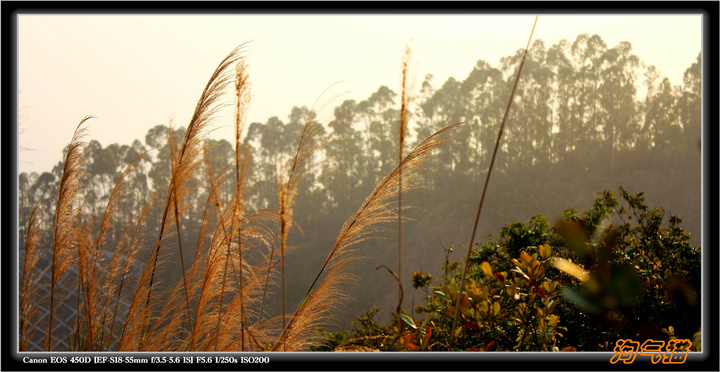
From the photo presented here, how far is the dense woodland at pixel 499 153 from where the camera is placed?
2481 centimetres

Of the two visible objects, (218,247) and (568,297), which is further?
(218,247)

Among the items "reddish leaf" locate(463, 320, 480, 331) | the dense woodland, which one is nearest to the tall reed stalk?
"reddish leaf" locate(463, 320, 480, 331)

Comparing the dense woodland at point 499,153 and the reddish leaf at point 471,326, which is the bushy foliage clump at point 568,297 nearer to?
the reddish leaf at point 471,326

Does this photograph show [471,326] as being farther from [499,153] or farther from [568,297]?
[499,153]

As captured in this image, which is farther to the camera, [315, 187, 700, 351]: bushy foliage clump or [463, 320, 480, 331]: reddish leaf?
[463, 320, 480, 331]: reddish leaf

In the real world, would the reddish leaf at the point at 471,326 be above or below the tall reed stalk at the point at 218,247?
below

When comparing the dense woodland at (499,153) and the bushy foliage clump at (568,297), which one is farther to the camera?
the dense woodland at (499,153)

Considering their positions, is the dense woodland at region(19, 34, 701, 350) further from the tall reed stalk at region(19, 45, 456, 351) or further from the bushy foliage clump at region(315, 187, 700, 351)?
the tall reed stalk at region(19, 45, 456, 351)

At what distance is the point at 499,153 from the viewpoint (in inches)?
1092

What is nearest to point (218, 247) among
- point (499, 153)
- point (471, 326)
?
point (471, 326)

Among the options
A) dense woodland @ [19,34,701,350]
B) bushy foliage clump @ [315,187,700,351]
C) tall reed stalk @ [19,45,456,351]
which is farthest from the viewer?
dense woodland @ [19,34,701,350]

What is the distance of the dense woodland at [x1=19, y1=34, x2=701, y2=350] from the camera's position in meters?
24.8

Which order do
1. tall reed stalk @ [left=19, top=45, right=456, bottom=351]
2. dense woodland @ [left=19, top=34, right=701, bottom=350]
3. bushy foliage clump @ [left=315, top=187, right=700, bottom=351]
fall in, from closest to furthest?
bushy foliage clump @ [left=315, top=187, right=700, bottom=351]
tall reed stalk @ [left=19, top=45, right=456, bottom=351]
dense woodland @ [left=19, top=34, right=701, bottom=350]

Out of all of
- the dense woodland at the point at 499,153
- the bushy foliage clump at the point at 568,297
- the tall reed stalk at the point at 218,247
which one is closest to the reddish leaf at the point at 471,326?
the bushy foliage clump at the point at 568,297
